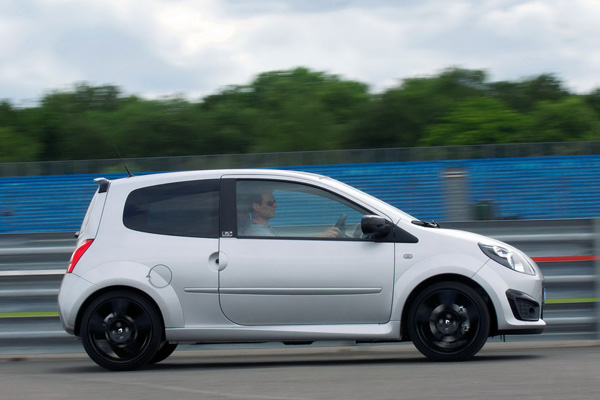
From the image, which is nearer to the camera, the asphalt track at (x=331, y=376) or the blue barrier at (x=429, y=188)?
the asphalt track at (x=331, y=376)

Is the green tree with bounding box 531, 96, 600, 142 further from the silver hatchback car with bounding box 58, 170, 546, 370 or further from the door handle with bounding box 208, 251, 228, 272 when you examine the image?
the door handle with bounding box 208, 251, 228, 272

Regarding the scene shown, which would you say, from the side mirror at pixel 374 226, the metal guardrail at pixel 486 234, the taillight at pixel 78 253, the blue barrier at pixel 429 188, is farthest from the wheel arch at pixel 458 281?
the blue barrier at pixel 429 188

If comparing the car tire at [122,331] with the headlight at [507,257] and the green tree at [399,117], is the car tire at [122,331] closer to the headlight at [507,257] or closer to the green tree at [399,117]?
the headlight at [507,257]

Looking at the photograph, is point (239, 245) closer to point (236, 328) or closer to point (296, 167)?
point (236, 328)

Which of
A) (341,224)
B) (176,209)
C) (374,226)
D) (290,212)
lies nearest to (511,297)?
(374,226)

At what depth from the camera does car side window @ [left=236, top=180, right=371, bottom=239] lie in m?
6.75

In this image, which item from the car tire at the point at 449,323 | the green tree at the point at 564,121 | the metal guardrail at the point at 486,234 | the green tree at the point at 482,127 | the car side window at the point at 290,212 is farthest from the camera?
the green tree at the point at 564,121

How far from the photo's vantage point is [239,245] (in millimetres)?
6711

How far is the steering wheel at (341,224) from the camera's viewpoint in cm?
672

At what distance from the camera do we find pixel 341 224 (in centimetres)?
675

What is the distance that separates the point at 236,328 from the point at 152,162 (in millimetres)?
12932

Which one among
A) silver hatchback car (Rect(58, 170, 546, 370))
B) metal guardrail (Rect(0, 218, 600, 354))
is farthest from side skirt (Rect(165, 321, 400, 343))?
metal guardrail (Rect(0, 218, 600, 354))

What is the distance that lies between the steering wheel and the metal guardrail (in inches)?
56.0

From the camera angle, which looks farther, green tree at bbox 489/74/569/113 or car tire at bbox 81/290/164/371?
green tree at bbox 489/74/569/113
